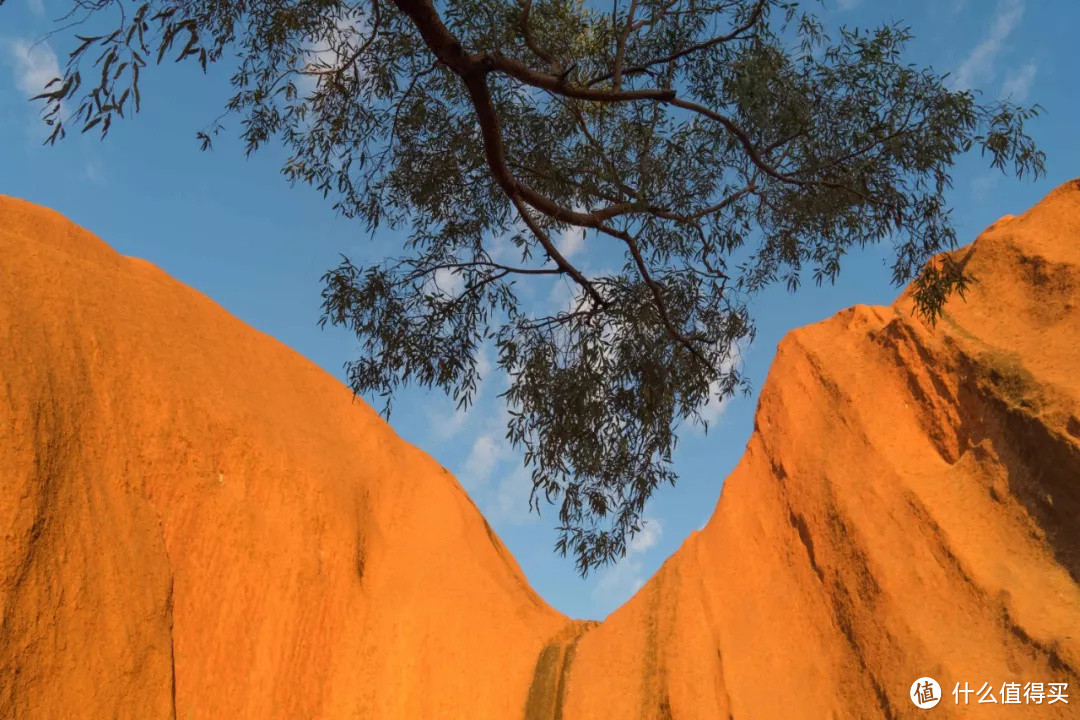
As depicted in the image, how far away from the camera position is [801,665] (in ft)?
27.7

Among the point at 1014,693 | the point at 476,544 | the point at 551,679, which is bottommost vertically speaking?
the point at 1014,693

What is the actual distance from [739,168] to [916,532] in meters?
4.39

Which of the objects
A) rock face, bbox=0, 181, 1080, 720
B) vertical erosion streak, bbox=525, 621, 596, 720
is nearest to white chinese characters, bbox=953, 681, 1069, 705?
rock face, bbox=0, 181, 1080, 720

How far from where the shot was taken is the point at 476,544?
444 inches

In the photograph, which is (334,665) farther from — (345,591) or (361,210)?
(361,210)
